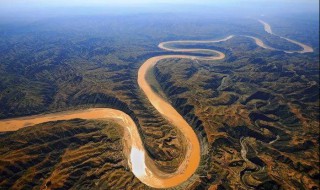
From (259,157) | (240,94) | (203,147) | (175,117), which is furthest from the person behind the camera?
(240,94)

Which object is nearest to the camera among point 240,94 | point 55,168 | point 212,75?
point 55,168

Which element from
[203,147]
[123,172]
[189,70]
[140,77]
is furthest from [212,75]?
[123,172]

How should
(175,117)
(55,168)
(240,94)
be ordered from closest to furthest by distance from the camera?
1. (55,168)
2. (175,117)
3. (240,94)

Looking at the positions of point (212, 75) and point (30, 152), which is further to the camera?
point (212, 75)

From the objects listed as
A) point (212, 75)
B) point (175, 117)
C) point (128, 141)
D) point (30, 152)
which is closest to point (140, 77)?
point (212, 75)

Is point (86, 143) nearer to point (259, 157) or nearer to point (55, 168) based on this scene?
point (55, 168)

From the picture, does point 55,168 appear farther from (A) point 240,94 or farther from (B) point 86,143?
(A) point 240,94

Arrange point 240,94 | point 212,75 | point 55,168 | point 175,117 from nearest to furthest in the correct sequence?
point 55,168, point 175,117, point 240,94, point 212,75

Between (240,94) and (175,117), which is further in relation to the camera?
(240,94)
